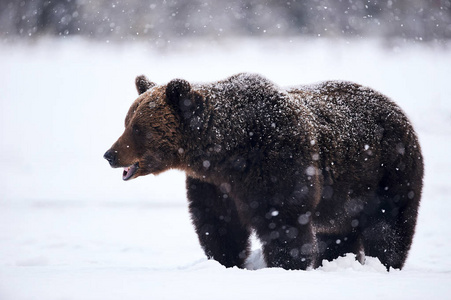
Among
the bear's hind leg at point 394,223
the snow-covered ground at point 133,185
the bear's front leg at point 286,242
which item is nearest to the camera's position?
the snow-covered ground at point 133,185

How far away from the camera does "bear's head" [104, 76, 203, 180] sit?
168 inches

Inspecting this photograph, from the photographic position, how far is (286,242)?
4.10 meters

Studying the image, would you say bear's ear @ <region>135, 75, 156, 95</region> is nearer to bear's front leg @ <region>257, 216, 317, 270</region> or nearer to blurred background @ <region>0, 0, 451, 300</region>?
bear's front leg @ <region>257, 216, 317, 270</region>

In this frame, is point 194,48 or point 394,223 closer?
point 394,223

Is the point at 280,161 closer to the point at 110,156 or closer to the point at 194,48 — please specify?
the point at 110,156

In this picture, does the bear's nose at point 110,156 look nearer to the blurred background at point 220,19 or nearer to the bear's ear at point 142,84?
the bear's ear at point 142,84

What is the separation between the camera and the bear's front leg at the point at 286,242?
408 cm

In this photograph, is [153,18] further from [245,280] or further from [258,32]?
[245,280]

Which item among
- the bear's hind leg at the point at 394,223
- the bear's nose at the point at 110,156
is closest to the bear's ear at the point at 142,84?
the bear's nose at the point at 110,156

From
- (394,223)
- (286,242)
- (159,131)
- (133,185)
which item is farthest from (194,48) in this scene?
(286,242)

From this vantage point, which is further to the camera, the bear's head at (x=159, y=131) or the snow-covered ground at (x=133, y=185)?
the bear's head at (x=159, y=131)

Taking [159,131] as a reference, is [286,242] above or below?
below

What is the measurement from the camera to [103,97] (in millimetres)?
29422

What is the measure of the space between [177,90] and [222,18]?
103 feet
